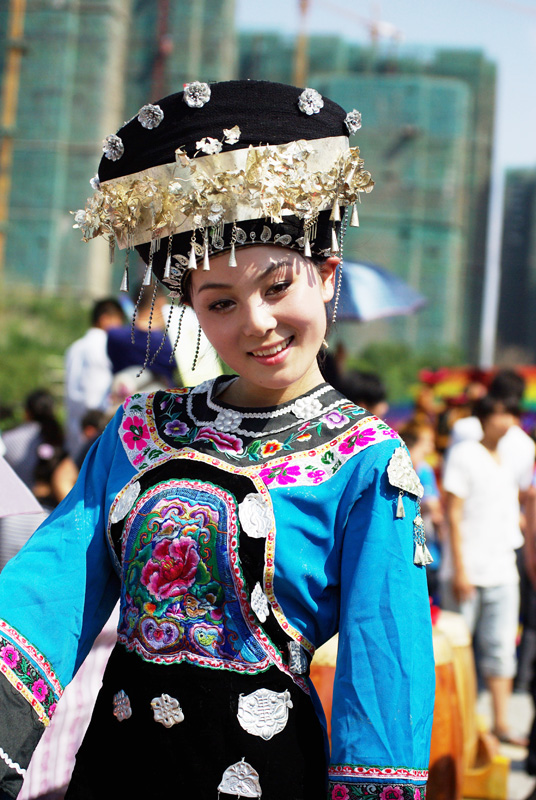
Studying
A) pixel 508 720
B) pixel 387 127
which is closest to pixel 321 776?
pixel 508 720

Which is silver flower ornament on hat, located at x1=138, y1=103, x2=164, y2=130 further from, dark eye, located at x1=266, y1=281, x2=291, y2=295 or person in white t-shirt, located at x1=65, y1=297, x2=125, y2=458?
person in white t-shirt, located at x1=65, y1=297, x2=125, y2=458

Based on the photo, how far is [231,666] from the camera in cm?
152

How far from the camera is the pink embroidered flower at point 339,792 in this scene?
1.42 meters

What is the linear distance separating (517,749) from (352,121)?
384 cm

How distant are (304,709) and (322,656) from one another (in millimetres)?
1184

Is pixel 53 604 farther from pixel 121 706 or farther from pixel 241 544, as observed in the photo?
pixel 241 544

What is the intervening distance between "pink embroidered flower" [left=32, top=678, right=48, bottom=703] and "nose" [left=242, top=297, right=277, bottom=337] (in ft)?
2.18

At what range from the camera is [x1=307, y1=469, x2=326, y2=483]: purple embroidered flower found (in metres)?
1.55

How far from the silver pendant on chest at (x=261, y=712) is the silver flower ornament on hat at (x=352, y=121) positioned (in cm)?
96

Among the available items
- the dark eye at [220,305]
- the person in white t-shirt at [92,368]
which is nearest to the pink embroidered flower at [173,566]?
the dark eye at [220,305]

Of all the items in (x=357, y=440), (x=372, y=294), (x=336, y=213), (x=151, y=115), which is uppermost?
(x=372, y=294)

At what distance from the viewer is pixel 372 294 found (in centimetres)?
621

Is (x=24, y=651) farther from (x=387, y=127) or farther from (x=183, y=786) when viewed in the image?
(x=387, y=127)

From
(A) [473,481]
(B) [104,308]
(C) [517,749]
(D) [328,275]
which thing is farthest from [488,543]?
(D) [328,275]
